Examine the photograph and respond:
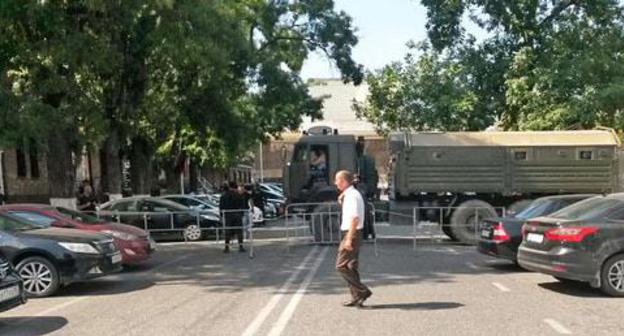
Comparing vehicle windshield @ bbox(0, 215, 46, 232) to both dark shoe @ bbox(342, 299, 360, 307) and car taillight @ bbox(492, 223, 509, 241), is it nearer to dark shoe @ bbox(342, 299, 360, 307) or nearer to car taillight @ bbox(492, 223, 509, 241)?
dark shoe @ bbox(342, 299, 360, 307)

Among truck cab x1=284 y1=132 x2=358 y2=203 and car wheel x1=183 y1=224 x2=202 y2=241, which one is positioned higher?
truck cab x1=284 y1=132 x2=358 y2=203

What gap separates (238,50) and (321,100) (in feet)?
29.5

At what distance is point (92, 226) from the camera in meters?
Result: 13.9

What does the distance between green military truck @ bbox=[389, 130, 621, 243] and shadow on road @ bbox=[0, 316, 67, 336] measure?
35.0 ft

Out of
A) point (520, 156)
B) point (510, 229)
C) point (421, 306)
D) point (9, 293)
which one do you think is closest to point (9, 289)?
point (9, 293)

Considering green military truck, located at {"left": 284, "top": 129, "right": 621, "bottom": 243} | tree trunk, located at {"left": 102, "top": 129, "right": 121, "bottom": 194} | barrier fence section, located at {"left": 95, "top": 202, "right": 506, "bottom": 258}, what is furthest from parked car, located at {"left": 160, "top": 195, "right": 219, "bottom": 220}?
green military truck, located at {"left": 284, "top": 129, "right": 621, "bottom": 243}

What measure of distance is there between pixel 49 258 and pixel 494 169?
435 inches

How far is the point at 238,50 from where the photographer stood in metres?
26.0

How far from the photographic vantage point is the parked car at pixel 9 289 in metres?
8.37

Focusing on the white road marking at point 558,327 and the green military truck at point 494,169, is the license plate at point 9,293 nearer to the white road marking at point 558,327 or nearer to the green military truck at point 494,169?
the white road marking at point 558,327

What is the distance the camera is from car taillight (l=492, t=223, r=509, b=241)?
12898 millimetres

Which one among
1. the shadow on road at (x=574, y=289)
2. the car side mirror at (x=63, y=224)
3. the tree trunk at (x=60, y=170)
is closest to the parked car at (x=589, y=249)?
the shadow on road at (x=574, y=289)

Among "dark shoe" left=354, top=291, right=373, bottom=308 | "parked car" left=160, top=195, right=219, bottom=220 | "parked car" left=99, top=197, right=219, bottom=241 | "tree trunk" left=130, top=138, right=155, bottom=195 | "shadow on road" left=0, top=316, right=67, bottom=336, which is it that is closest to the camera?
"shadow on road" left=0, top=316, right=67, bottom=336

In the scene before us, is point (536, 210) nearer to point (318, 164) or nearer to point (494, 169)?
point (494, 169)
